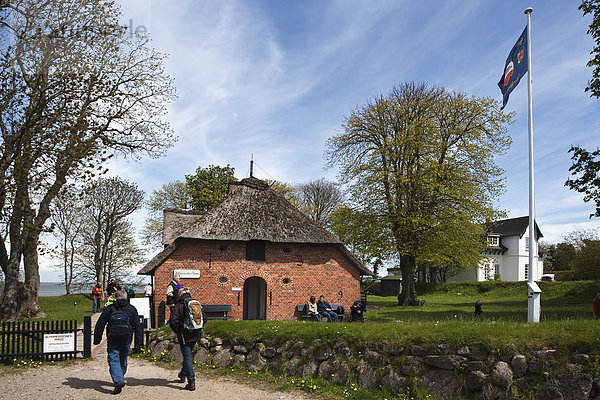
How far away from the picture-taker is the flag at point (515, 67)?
1399 centimetres

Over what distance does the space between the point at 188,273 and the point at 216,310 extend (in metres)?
1.98

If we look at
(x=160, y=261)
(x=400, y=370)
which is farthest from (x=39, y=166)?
(x=400, y=370)

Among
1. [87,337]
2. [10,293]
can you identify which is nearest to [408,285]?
[10,293]

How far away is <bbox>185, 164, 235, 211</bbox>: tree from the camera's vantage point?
155 feet

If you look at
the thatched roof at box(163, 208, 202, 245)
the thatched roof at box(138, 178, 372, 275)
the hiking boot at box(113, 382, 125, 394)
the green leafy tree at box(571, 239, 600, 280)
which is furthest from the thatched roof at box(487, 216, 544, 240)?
the hiking boot at box(113, 382, 125, 394)

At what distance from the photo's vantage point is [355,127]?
33375 millimetres

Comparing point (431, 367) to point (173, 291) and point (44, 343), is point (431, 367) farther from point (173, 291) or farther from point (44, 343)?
point (173, 291)

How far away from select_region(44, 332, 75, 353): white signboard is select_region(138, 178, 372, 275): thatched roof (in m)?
7.14

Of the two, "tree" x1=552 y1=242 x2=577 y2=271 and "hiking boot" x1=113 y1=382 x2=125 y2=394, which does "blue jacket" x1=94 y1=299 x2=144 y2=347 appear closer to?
"hiking boot" x1=113 y1=382 x2=125 y2=394

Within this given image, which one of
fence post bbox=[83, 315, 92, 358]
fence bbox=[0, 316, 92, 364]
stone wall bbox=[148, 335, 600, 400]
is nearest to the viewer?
stone wall bbox=[148, 335, 600, 400]

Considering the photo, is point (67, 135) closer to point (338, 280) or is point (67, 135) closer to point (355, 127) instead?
point (338, 280)

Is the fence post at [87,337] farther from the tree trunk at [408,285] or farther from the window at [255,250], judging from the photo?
the tree trunk at [408,285]

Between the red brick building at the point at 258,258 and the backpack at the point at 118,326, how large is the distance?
10.1 m

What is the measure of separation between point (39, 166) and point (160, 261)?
5920 mm
